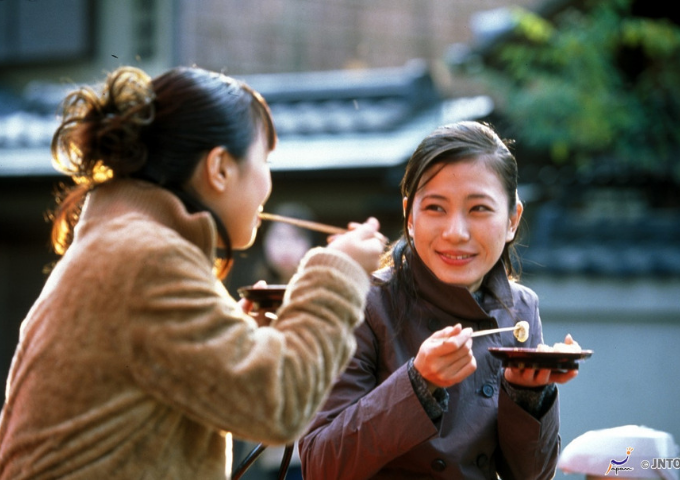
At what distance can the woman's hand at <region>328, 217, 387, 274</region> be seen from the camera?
2105 millimetres

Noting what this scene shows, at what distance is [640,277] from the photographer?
247 inches

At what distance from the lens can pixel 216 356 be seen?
6.06 ft

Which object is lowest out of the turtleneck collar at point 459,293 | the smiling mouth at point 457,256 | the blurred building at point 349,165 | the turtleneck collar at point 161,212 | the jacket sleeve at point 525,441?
the blurred building at point 349,165

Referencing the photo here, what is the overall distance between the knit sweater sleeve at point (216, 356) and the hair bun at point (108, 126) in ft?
1.01

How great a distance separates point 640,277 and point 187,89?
491 cm

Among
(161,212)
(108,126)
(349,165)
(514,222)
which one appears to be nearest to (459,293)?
(514,222)

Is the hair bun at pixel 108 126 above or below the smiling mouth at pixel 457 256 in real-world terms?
above

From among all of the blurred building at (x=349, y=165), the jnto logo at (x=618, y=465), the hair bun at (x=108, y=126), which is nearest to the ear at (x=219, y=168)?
the hair bun at (x=108, y=126)

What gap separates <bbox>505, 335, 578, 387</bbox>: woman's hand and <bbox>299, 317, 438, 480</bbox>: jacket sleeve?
0.27m

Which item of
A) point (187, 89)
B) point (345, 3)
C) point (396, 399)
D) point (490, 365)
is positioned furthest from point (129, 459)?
point (345, 3)

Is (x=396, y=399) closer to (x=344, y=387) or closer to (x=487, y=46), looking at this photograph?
(x=344, y=387)

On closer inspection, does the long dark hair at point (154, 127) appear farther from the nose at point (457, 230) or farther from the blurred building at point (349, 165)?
the blurred building at point (349, 165)

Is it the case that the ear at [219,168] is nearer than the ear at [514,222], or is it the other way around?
the ear at [219,168]

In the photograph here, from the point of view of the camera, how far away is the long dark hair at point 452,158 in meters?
2.54
